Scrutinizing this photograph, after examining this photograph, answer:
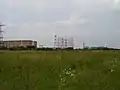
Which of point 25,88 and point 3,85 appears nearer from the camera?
point 25,88

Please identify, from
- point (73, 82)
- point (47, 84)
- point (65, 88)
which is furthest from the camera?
point (47, 84)

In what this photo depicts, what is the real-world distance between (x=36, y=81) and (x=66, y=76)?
1727mm

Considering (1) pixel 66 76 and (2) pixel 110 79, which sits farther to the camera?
(2) pixel 110 79

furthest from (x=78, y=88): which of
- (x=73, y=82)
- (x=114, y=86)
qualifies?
(x=114, y=86)

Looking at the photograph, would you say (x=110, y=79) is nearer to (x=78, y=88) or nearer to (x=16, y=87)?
(x=78, y=88)

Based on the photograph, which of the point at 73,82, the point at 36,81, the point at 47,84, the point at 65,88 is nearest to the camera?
the point at 65,88

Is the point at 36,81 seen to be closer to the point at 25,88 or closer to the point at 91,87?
the point at 25,88

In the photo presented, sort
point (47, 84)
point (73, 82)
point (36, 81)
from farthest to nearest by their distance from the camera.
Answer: point (36, 81), point (47, 84), point (73, 82)

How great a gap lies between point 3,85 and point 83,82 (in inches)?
122

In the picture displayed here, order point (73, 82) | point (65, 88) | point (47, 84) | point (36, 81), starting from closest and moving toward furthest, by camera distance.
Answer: point (65, 88)
point (73, 82)
point (47, 84)
point (36, 81)

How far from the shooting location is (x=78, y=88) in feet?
35.3

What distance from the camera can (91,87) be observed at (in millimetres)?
10906

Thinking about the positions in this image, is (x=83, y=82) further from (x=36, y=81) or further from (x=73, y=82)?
(x=36, y=81)

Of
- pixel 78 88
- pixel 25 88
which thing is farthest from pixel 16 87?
pixel 78 88
